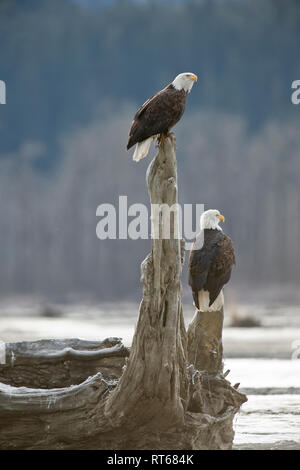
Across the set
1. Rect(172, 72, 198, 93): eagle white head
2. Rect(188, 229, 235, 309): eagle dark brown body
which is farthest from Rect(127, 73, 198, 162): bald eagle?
Rect(188, 229, 235, 309): eagle dark brown body

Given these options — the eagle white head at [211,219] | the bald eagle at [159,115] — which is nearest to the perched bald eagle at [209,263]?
the eagle white head at [211,219]

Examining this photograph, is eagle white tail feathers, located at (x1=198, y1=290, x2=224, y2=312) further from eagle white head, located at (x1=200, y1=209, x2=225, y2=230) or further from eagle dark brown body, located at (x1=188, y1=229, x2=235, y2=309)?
eagle white head, located at (x1=200, y1=209, x2=225, y2=230)

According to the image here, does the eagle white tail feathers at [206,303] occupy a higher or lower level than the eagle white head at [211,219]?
lower

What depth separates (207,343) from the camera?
21.5 feet

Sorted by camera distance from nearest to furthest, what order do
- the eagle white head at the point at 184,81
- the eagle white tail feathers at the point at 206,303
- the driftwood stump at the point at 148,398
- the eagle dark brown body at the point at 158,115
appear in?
the driftwood stump at the point at 148,398 < the eagle dark brown body at the point at 158,115 < the eagle white head at the point at 184,81 < the eagle white tail feathers at the point at 206,303

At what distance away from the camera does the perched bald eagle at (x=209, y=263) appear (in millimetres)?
6355

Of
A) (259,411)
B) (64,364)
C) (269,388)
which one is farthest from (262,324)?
(64,364)

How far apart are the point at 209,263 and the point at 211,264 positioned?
0.02 m

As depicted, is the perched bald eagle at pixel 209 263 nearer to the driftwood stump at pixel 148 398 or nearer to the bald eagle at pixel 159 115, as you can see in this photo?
the driftwood stump at pixel 148 398

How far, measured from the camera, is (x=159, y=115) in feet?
19.9

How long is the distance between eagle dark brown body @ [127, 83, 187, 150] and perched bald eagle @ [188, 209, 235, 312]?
2.65 feet

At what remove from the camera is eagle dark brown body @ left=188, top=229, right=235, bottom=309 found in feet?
20.8
